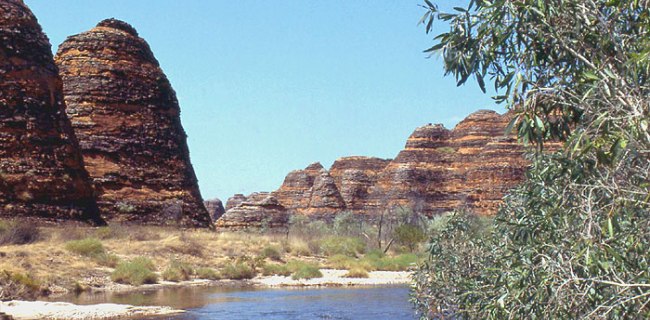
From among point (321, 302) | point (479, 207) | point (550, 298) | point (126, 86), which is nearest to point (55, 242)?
point (321, 302)

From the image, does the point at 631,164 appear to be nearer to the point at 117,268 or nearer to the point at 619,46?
the point at 619,46

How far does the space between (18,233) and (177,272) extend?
5.29m

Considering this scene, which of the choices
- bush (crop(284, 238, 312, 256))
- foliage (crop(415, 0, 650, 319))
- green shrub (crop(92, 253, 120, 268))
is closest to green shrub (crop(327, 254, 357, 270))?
bush (crop(284, 238, 312, 256))

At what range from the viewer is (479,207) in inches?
2665

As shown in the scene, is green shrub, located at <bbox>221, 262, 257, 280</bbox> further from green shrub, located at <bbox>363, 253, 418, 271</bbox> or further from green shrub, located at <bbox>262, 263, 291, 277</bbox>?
green shrub, located at <bbox>363, 253, 418, 271</bbox>

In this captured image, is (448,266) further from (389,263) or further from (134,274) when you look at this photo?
(389,263)

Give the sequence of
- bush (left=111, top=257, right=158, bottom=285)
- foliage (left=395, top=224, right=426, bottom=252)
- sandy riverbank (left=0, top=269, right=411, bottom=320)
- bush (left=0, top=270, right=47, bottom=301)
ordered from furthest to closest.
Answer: foliage (left=395, top=224, right=426, bottom=252), bush (left=111, top=257, right=158, bottom=285), bush (left=0, top=270, right=47, bottom=301), sandy riverbank (left=0, top=269, right=411, bottom=320)

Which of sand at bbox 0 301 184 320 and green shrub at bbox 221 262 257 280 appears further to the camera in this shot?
green shrub at bbox 221 262 257 280

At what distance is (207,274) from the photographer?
89.7ft

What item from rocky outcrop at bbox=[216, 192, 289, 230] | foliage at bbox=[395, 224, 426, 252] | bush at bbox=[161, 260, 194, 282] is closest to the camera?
bush at bbox=[161, 260, 194, 282]

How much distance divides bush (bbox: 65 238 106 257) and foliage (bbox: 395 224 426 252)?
22027 mm

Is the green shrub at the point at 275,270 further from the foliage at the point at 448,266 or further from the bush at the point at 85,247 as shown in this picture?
the foliage at the point at 448,266

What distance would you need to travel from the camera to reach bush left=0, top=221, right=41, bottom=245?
78.7 ft

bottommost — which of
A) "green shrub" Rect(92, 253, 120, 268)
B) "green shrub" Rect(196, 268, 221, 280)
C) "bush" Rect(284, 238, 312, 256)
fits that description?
"green shrub" Rect(196, 268, 221, 280)
